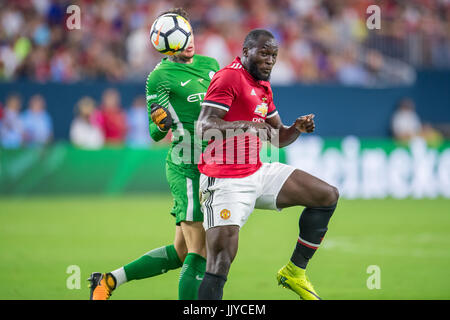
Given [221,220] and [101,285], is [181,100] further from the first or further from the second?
[101,285]

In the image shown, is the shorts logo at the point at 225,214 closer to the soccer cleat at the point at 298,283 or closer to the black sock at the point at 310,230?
the black sock at the point at 310,230

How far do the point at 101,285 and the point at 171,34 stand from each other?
247 cm

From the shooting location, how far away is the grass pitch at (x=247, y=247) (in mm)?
7926

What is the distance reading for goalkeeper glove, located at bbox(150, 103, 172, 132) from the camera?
6285mm

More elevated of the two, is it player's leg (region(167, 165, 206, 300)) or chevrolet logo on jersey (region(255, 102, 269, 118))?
chevrolet logo on jersey (region(255, 102, 269, 118))

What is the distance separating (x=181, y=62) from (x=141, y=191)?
1117cm

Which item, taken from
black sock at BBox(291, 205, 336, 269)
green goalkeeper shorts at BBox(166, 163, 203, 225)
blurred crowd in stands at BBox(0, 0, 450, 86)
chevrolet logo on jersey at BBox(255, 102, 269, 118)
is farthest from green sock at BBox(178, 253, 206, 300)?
blurred crowd in stands at BBox(0, 0, 450, 86)

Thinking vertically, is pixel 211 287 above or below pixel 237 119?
below

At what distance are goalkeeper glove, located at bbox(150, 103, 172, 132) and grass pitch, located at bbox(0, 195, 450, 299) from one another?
→ 6.83 ft

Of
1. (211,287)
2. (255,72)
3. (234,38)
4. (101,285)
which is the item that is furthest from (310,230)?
(234,38)

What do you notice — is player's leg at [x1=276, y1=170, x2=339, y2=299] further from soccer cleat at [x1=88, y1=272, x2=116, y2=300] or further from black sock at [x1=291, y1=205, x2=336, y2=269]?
soccer cleat at [x1=88, y1=272, x2=116, y2=300]

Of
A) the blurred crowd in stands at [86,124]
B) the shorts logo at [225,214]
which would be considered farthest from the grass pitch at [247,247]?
the shorts logo at [225,214]

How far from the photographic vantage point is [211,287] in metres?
5.72
